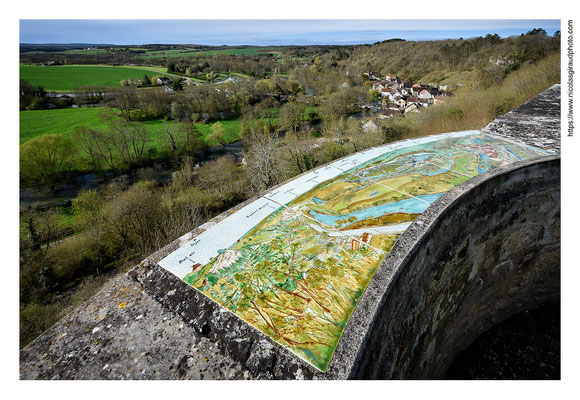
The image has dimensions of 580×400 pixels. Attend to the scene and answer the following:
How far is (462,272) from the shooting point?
5160 millimetres

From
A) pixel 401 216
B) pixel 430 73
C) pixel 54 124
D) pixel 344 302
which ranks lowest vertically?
pixel 344 302

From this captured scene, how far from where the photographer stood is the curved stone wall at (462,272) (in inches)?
127

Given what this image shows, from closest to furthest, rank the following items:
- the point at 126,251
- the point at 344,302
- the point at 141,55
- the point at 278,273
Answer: the point at 344,302, the point at 278,273, the point at 126,251, the point at 141,55

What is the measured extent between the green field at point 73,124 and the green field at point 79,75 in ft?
4.82

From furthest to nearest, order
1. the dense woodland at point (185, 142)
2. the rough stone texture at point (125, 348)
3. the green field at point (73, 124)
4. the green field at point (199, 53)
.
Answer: the green field at point (199, 53) < the green field at point (73, 124) < the dense woodland at point (185, 142) < the rough stone texture at point (125, 348)

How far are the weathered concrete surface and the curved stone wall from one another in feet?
0.07

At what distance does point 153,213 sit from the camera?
47.3 ft

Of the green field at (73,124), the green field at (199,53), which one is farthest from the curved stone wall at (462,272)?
the green field at (199,53)

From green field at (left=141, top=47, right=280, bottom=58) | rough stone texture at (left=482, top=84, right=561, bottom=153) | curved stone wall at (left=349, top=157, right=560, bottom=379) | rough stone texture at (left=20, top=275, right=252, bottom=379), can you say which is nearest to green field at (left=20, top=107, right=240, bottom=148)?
green field at (left=141, top=47, right=280, bottom=58)

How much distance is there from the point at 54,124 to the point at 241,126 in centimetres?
1662

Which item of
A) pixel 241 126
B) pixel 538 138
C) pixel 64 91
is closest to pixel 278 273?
pixel 538 138

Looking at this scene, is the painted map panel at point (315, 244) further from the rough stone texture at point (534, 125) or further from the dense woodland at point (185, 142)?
the dense woodland at point (185, 142)

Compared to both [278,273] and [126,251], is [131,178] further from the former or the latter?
[278,273]

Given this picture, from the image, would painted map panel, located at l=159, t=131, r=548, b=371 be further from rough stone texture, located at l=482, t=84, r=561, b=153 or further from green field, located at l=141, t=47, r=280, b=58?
green field, located at l=141, t=47, r=280, b=58
